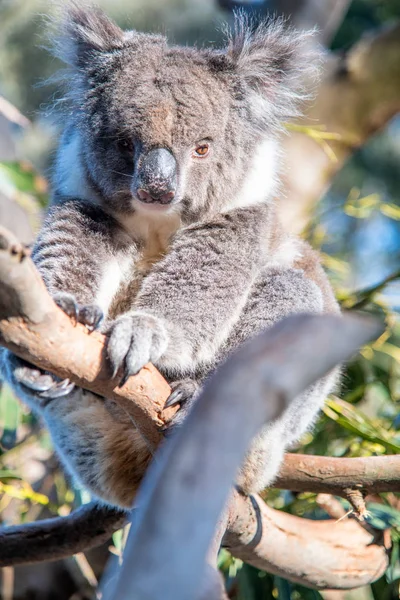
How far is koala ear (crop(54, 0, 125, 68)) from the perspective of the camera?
2.41 metres

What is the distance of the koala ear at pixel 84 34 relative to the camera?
2.41 metres

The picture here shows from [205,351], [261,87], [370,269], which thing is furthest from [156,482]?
[370,269]

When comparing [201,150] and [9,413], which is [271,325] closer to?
[201,150]

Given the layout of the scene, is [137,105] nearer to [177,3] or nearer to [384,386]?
[384,386]

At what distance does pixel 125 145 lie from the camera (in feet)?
7.15

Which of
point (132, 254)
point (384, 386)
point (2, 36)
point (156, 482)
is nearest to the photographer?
point (156, 482)

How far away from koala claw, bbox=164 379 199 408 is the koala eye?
0.73 metres

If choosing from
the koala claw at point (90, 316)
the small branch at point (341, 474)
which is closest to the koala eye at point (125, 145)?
the koala claw at point (90, 316)

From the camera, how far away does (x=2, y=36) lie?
236 inches

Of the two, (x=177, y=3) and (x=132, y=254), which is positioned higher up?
(x=177, y=3)

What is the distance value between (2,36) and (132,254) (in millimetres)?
4477

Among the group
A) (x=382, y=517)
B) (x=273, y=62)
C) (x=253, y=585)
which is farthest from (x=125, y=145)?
(x=253, y=585)

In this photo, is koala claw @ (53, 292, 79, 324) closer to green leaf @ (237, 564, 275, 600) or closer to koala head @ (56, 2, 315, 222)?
koala head @ (56, 2, 315, 222)

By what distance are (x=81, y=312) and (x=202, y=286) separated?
1.77 feet
